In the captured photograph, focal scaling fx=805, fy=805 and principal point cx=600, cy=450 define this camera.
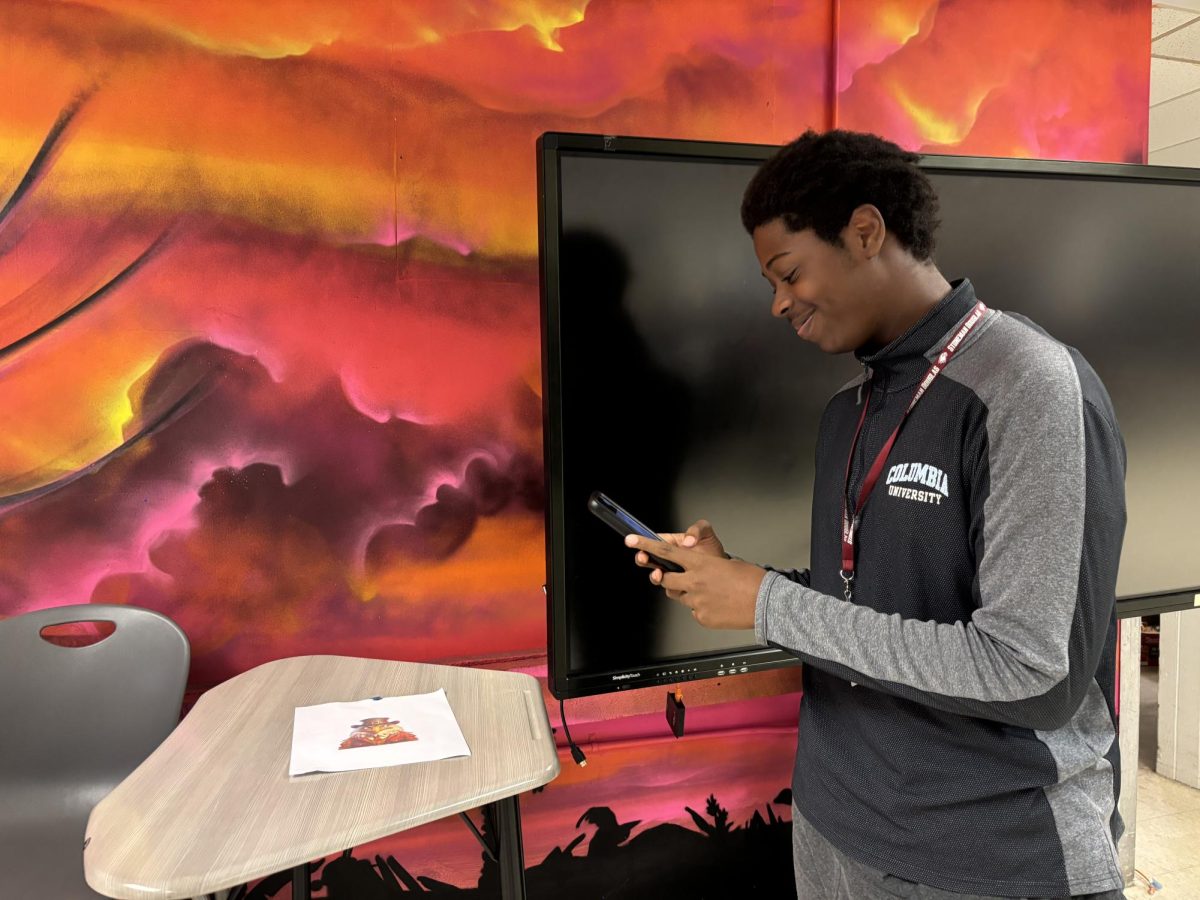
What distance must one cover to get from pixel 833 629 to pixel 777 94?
1.55m

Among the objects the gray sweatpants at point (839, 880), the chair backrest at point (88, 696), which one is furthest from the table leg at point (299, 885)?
the gray sweatpants at point (839, 880)

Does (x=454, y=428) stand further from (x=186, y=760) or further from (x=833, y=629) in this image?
(x=833, y=629)

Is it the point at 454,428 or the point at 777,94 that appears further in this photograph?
the point at 777,94

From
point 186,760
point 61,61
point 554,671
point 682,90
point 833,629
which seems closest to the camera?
point 833,629

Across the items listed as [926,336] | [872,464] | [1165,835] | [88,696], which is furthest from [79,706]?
[1165,835]

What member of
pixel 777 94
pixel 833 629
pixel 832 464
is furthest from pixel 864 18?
pixel 833 629

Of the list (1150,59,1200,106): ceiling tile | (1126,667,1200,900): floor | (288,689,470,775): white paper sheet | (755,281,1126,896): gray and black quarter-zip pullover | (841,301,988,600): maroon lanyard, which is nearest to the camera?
(755,281,1126,896): gray and black quarter-zip pullover

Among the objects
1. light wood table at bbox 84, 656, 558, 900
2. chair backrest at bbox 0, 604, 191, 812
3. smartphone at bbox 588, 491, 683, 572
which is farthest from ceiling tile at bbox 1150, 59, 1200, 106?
chair backrest at bbox 0, 604, 191, 812

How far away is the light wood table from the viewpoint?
96cm

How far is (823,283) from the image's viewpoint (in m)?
1.09

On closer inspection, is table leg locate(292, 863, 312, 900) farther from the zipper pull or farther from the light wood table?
the zipper pull

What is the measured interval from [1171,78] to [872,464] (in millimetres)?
3788

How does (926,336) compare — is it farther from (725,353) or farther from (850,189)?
(725,353)

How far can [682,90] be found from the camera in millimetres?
1979
